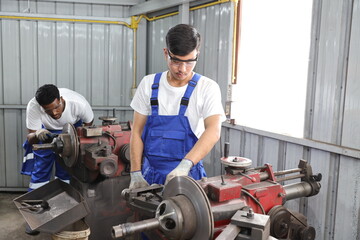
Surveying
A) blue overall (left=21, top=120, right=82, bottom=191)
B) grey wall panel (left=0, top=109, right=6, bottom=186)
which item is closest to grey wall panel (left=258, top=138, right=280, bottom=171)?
blue overall (left=21, top=120, right=82, bottom=191)

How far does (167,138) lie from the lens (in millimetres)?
1511

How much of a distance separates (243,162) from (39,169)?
207 centimetres

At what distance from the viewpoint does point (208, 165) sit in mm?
2939

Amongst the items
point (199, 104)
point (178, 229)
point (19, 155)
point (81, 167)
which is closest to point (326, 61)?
point (199, 104)

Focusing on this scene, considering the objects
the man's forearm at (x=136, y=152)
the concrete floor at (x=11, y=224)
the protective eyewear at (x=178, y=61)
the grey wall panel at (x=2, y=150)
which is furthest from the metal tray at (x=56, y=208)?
the grey wall panel at (x=2, y=150)

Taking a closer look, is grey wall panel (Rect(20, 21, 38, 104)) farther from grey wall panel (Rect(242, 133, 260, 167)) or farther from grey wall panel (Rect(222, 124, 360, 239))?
grey wall panel (Rect(222, 124, 360, 239))

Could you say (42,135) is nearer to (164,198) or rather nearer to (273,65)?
(164,198)

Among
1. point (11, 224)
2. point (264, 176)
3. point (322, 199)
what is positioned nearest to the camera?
point (264, 176)

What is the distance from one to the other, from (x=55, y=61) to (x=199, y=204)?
3.03 meters

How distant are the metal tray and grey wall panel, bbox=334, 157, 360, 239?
1540mm

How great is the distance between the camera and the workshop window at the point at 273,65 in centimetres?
207

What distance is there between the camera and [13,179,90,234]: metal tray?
203 cm

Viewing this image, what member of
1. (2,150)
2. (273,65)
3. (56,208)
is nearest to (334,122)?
(273,65)

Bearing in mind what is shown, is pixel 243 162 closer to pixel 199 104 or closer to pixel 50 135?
pixel 199 104
